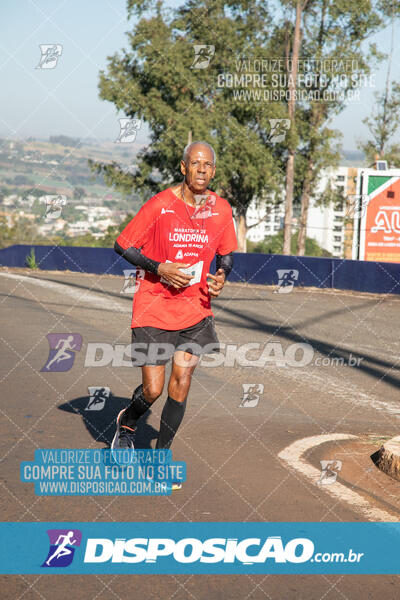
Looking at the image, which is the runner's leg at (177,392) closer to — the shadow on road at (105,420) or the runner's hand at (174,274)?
the runner's hand at (174,274)

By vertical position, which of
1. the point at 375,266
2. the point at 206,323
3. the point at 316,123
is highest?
the point at 316,123

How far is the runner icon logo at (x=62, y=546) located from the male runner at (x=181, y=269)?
107 cm

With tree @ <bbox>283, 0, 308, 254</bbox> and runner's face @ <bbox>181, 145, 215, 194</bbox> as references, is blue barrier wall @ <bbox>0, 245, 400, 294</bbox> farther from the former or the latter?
runner's face @ <bbox>181, 145, 215, 194</bbox>

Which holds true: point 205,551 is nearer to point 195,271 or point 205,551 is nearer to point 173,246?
point 195,271

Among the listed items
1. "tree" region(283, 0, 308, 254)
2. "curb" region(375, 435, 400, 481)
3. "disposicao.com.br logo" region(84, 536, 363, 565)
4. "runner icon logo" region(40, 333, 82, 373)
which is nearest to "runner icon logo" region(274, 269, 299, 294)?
"tree" region(283, 0, 308, 254)

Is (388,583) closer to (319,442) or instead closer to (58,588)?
(58,588)

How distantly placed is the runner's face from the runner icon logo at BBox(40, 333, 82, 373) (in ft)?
15.4

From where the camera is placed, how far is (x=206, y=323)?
481 centimetres

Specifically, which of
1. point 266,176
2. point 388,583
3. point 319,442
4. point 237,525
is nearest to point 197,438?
point 319,442

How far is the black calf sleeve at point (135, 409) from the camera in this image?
16.0 feet

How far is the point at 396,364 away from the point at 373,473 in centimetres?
522

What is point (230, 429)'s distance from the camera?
249 inches

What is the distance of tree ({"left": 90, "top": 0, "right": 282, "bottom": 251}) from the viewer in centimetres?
4550

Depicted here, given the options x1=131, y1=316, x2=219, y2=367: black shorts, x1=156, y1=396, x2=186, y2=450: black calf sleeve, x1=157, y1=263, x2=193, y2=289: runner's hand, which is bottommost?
x1=156, y1=396, x2=186, y2=450: black calf sleeve
